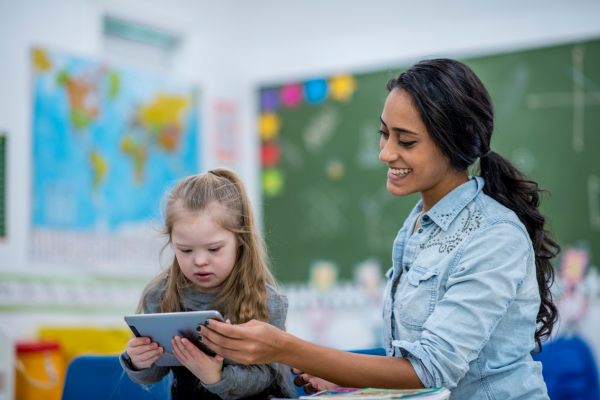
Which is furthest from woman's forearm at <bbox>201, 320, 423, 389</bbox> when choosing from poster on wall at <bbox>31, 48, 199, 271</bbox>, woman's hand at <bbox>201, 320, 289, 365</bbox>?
poster on wall at <bbox>31, 48, 199, 271</bbox>

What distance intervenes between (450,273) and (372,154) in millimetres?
3214

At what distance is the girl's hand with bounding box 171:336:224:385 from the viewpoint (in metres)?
1.29

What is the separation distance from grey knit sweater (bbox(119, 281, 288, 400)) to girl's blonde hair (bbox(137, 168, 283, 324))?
0.08 feet

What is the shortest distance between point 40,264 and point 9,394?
83cm

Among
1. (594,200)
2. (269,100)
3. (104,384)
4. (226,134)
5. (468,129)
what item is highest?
(269,100)

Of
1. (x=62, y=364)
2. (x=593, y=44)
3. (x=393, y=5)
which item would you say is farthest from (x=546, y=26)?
(x=62, y=364)

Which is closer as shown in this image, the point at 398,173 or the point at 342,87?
the point at 398,173

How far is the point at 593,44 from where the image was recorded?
3.91m

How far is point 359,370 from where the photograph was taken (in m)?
1.31

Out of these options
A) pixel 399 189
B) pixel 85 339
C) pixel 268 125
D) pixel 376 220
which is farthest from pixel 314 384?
pixel 268 125

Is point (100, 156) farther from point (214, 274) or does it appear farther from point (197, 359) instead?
point (197, 359)

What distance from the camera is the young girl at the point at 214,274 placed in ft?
5.01

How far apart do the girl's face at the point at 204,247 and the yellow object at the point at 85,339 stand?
2.39 meters

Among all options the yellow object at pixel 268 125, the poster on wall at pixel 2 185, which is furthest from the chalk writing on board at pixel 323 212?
the poster on wall at pixel 2 185
